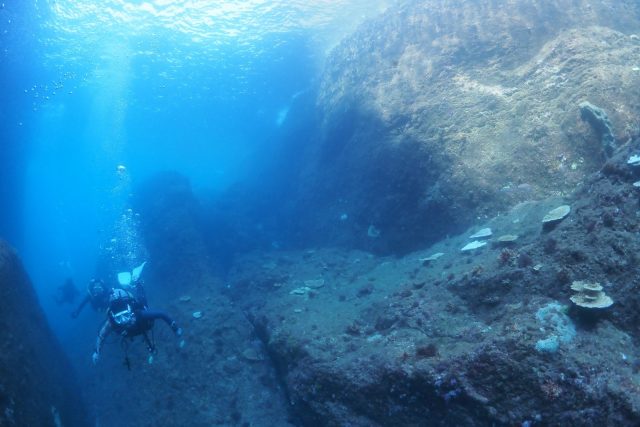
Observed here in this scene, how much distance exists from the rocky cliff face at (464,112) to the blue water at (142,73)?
8.81m

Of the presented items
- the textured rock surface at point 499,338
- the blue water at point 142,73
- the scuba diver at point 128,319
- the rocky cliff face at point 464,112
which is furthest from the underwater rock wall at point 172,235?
the textured rock surface at point 499,338

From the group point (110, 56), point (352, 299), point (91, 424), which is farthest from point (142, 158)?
point (352, 299)

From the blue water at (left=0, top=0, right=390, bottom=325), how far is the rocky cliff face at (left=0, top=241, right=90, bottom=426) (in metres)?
8.67

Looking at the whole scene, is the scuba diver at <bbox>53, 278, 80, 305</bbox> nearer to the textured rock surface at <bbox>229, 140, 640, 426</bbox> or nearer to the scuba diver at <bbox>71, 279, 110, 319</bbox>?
the scuba diver at <bbox>71, 279, 110, 319</bbox>

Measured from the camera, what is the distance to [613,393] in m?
3.54

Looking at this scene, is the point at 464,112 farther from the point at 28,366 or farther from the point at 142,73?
the point at 142,73

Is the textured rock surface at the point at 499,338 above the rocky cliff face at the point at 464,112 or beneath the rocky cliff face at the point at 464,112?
beneath

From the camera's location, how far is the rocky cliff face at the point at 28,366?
7859mm

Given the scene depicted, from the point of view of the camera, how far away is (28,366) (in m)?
9.17

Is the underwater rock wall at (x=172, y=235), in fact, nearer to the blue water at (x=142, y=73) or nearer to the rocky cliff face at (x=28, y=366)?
the blue water at (x=142, y=73)

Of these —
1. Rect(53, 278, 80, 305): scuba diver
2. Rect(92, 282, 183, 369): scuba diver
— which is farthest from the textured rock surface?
Rect(53, 278, 80, 305): scuba diver

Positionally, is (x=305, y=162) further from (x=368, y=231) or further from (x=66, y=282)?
(x=66, y=282)

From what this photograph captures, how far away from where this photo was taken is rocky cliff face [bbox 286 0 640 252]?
8.73 m

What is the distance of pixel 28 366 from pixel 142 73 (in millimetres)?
22529
